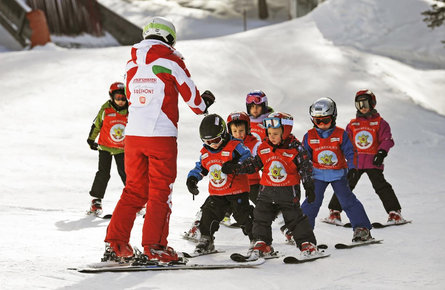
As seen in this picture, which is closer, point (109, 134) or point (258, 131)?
point (258, 131)

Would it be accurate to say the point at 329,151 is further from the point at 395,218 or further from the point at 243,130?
the point at 395,218

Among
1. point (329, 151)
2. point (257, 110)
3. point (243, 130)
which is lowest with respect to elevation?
point (329, 151)

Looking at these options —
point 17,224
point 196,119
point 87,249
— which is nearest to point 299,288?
point 87,249

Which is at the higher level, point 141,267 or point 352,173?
point 352,173

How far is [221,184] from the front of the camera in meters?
6.54

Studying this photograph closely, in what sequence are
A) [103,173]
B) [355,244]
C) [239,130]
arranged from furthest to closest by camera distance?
[103,173] < [239,130] < [355,244]

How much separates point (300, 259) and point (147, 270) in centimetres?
146

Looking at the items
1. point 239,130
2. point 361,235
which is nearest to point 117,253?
point 239,130

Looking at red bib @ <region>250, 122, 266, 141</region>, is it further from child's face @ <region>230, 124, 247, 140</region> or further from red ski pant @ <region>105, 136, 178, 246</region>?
red ski pant @ <region>105, 136, 178, 246</region>

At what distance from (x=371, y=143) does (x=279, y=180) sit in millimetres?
2638

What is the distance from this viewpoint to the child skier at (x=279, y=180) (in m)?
6.07

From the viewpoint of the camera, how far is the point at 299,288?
4.86 metres

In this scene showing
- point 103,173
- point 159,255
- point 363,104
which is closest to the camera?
point 159,255

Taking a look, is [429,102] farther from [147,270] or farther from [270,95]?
[147,270]
